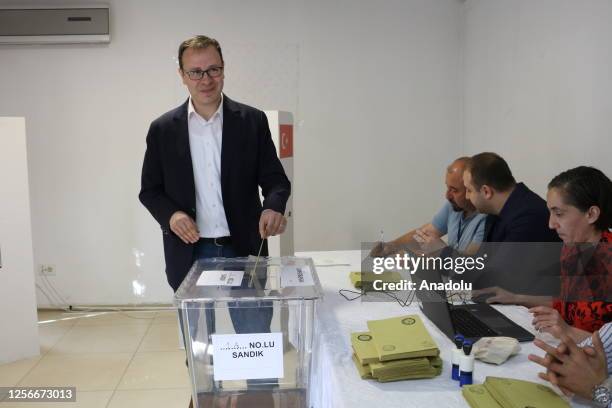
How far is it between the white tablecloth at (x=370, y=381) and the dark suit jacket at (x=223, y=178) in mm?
436

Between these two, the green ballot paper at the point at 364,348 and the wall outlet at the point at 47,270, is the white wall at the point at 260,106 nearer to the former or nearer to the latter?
the wall outlet at the point at 47,270

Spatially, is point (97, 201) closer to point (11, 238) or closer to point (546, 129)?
point (11, 238)

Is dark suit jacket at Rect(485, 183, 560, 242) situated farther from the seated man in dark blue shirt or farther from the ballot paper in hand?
the ballot paper in hand

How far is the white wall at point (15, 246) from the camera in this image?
3.02 metres

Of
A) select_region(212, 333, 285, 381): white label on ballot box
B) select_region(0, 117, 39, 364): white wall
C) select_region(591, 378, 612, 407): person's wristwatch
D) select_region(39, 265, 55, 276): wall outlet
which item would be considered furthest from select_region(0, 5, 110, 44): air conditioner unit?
select_region(591, 378, 612, 407): person's wristwatch

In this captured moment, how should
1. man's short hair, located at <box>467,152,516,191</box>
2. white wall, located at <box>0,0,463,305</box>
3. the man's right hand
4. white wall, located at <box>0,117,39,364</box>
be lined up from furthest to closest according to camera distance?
white wall, located at <box>0,0,463,305</box>, white wall, located at <box>0,117,39,364</box>, man's short hair, located at <box>467,152,516,191</box>, the man's right hand

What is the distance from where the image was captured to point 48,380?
114 inches

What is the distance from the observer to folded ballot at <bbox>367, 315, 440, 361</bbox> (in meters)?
1.17

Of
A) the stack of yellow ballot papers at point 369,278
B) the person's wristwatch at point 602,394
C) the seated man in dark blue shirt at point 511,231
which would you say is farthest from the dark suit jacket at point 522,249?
the person's wristwatch at point 602,394

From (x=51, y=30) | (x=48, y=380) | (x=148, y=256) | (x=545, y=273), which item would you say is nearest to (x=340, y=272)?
(x=545, y=273)

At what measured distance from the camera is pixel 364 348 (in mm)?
1254

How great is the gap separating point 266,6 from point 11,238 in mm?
2305

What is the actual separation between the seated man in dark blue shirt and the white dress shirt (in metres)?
0.95

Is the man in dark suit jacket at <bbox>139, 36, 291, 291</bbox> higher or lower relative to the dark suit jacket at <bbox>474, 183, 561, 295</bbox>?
higher
